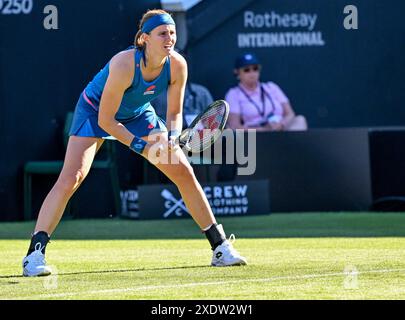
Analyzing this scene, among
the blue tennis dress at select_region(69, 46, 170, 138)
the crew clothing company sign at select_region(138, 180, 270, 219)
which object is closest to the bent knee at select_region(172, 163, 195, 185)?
the blue tennis dress at select_region(69, 46, 170, 138)

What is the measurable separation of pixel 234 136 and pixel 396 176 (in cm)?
212

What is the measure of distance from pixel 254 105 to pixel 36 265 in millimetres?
6855

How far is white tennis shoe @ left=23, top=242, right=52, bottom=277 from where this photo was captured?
7.45 m

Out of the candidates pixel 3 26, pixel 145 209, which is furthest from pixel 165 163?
pixel 3 26

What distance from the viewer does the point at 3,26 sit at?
13.1m

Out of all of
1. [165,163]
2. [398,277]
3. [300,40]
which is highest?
[300,40]

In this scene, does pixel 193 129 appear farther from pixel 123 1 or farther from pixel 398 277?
pixel 123 1

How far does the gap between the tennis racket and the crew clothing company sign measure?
15.1ft

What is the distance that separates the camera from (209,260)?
27.7 feet

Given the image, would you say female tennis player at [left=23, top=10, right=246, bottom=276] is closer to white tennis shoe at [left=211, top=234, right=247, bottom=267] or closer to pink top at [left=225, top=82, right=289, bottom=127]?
white tennis shoe at [left=211, top=234, right=247, bottom=267]

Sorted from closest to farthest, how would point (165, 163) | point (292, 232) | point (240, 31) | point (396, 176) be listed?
point (165, 163)
point (292, 232)
point (396, 176)
point (240, 31)

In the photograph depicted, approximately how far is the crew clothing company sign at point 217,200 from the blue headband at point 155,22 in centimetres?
513

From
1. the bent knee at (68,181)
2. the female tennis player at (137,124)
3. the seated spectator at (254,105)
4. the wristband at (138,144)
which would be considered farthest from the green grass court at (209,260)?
the seated spectator at (254,105)

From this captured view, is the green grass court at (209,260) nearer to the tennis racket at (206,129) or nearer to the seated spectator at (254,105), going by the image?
the tennis racket at (206,129)
